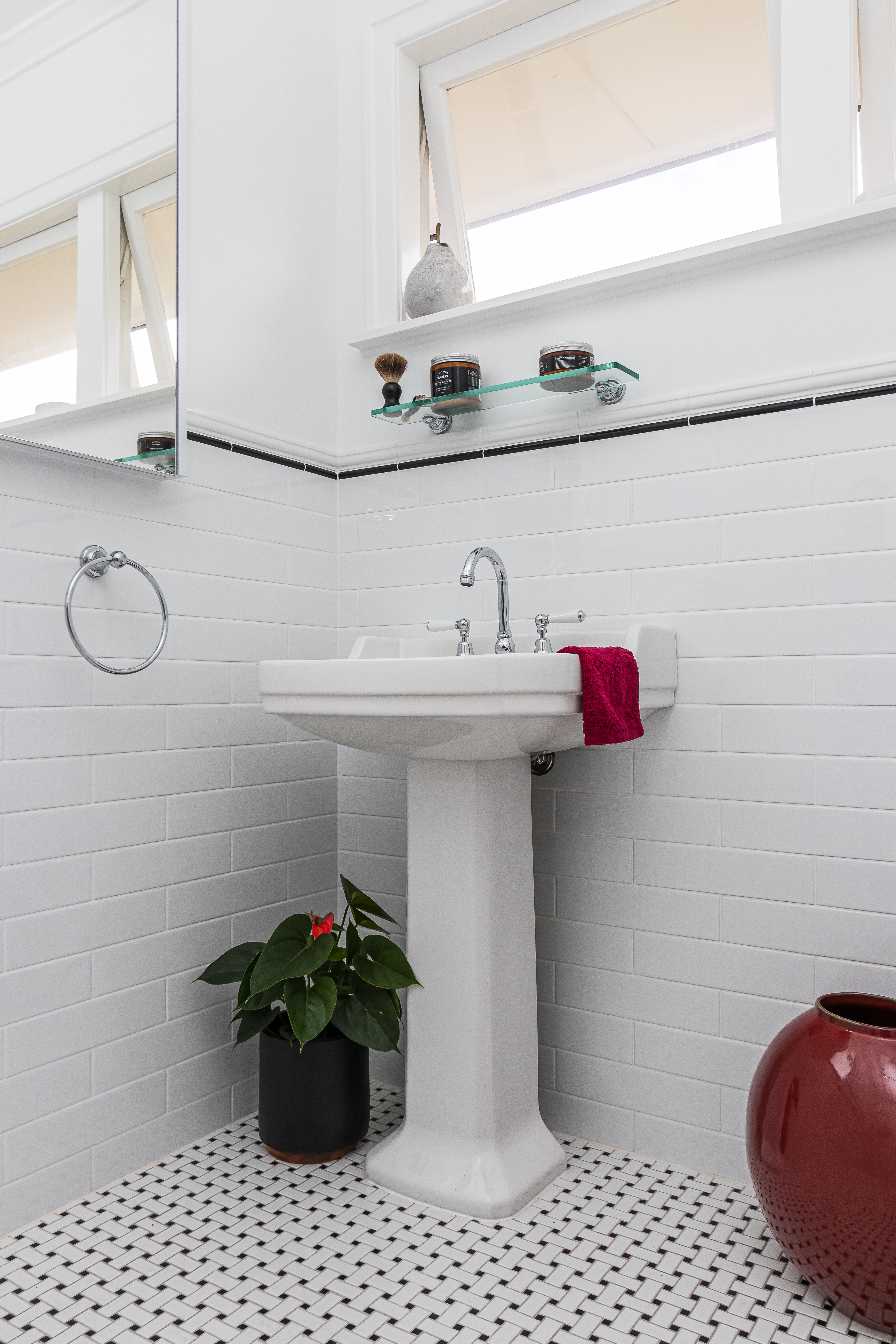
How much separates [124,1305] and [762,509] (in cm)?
165

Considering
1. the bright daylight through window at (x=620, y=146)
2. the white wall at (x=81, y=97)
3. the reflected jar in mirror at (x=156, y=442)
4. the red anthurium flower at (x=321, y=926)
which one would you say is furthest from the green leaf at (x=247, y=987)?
the bright daylight through window at (x=620, y=146)

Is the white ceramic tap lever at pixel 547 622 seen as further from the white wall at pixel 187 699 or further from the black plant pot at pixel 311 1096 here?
the black plant pot at pixel 311 1096

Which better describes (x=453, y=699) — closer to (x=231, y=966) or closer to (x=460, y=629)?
(x=460, y=629)

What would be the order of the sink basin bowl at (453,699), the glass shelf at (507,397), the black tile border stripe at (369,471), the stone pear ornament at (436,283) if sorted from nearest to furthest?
1. the sink basin bowl at (453,699)
2. the glass shelf at (507,397)
3. the stone pear ornament at (436,283)
4. the black tile border stripe at (369,471)

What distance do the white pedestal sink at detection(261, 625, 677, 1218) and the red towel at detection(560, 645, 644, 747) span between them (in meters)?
0.04

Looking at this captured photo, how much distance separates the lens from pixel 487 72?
2.21 meters

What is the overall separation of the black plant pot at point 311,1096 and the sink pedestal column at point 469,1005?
0.09 meters

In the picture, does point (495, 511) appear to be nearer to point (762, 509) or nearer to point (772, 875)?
point (762, 509)

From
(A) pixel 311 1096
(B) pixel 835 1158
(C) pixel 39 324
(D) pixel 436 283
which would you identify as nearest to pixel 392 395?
(D) pixel 436 283

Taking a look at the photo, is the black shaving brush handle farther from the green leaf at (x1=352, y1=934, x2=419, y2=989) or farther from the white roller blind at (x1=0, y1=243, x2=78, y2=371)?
the green leaf at (x1=352, y1=934, x2=419, y2=989)

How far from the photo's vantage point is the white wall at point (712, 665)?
5.30 feet

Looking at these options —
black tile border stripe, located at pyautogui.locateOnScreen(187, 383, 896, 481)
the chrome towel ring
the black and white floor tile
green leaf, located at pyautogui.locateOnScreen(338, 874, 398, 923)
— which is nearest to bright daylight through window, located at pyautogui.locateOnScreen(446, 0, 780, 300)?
black tile border stripe, located at pyautogui.locateOnScreen(187, 383, 896, 481)

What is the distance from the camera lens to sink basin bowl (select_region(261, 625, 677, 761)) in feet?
4.61

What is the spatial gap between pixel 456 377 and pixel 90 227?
0.75 metres
